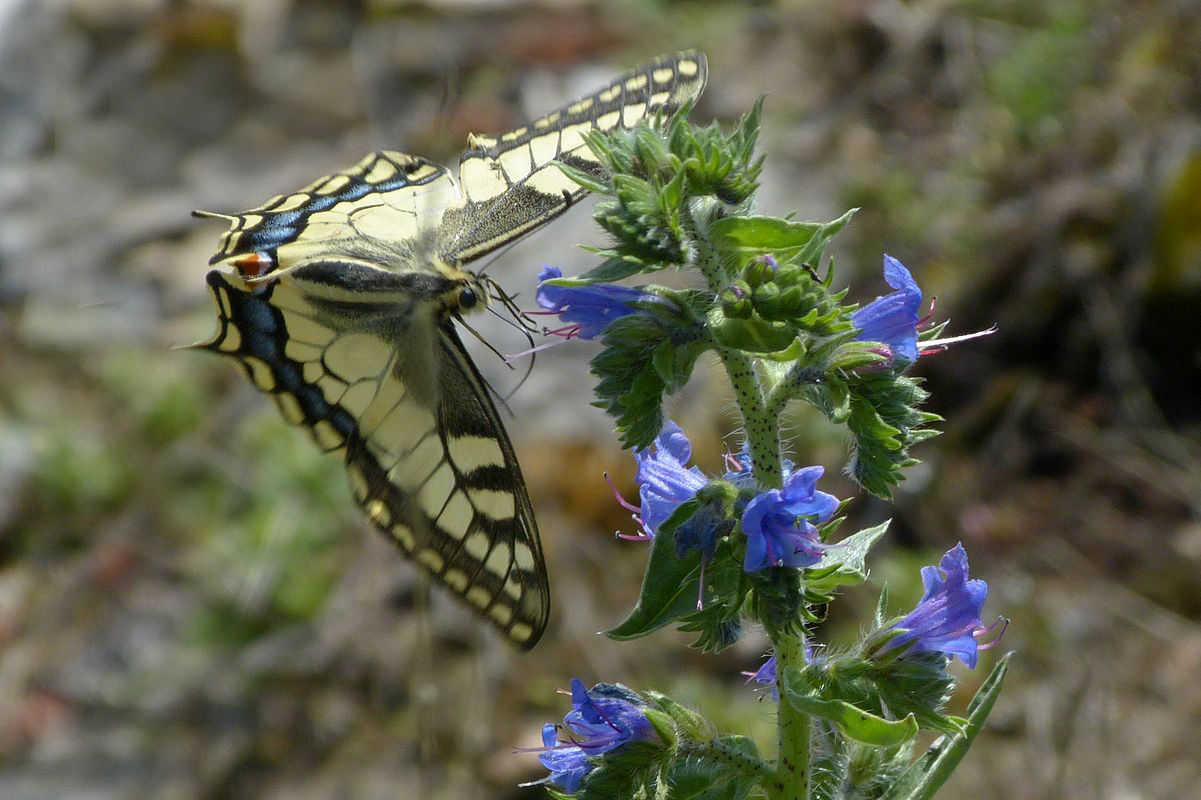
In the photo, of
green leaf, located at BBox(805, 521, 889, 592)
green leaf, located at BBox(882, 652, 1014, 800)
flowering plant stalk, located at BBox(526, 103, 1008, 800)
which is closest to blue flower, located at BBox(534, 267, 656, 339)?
flowering plant stalk, located at BBox(526, 103, 1008, 800)

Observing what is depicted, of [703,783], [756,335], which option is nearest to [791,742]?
[703,783]

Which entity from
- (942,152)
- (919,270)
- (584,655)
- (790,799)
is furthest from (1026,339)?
(790,799)

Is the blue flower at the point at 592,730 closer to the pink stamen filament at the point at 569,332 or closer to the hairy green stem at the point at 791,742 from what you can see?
A: the hairy green stem at the point at 791,742

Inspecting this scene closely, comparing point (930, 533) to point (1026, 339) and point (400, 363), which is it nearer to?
point (1026, 339)

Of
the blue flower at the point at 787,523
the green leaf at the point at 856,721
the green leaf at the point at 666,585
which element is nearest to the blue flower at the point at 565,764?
the green leaf at the point at 666,585

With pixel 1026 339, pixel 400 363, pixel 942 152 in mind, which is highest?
pixel 400 363

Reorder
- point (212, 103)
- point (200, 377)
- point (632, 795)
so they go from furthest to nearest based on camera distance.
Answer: point (212, 103) → point (200, 377) → point (632, 795)

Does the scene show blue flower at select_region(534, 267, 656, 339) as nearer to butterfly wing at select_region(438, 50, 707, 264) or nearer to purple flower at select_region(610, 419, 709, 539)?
purple flower at select_region(610, 419, 709, 539)
